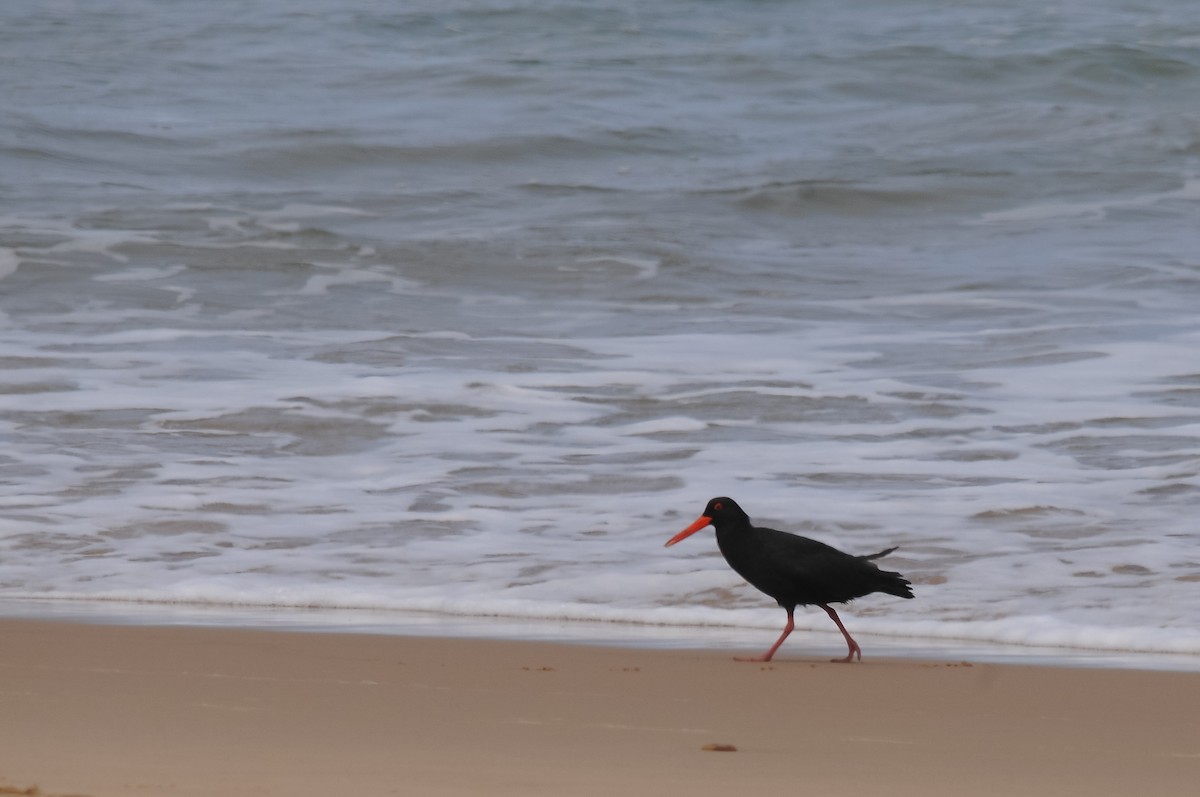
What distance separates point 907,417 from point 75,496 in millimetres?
4064

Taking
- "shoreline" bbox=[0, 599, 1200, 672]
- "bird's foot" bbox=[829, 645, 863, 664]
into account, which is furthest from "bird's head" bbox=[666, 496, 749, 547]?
"bird's foot" bbox=[829, 645, 863, 664]

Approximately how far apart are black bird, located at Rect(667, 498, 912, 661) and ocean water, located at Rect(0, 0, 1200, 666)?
14.0 inches

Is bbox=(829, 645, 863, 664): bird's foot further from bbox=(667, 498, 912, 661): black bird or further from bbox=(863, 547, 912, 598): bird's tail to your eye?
bbox=(863, 547, 912, 598): bird's tail

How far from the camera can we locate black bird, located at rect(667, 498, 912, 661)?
4.65 m

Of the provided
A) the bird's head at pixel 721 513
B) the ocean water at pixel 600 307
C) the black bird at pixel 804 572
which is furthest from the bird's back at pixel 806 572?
the ocean water at pixel 600 307

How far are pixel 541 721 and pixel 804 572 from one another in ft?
4.21

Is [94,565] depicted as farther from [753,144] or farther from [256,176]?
[753,144]

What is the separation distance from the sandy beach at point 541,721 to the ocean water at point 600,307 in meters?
0.73

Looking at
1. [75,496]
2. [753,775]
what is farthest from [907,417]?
[753,775]

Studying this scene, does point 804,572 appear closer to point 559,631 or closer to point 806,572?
A: point 806,572

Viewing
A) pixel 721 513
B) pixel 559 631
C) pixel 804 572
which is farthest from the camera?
pixel 559 631

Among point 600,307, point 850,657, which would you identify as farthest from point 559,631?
point 600,307

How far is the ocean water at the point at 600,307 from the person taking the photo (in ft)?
19.5

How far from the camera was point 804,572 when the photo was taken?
183 inches
